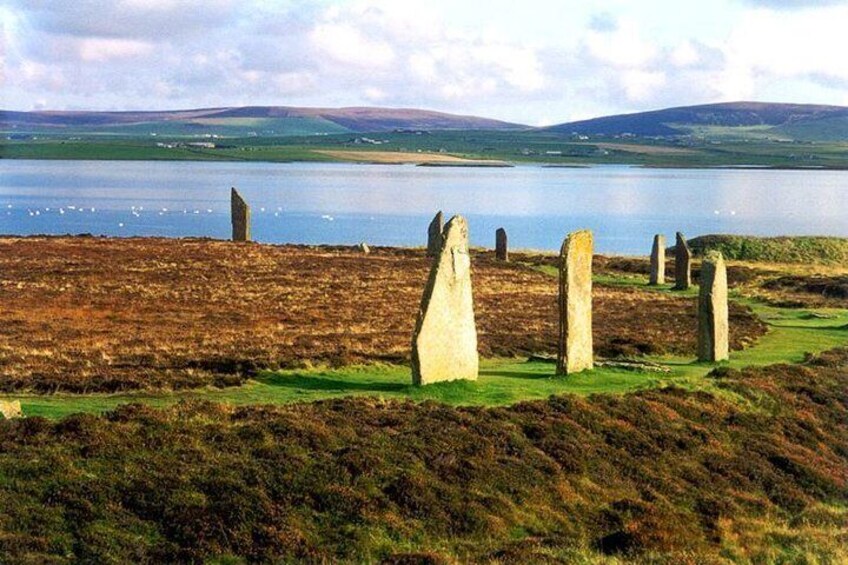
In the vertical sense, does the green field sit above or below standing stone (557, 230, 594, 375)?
below

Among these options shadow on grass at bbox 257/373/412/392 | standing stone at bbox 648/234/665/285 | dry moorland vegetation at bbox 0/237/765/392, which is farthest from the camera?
standing stone at bbox 648/234/665/285

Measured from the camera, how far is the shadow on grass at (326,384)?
23.4 m

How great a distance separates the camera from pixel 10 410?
1916cm

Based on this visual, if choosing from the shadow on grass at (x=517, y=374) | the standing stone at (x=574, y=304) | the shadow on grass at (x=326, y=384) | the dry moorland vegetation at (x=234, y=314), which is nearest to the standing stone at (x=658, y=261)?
the dry moorland vegetation at (x=234, y=314)

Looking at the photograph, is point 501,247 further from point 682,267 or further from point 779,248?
point 779,248

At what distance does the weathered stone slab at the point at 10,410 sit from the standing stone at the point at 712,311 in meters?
16.9

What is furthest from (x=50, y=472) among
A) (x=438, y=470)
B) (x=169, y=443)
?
(x=438, y=470)

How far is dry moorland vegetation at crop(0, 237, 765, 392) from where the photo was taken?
24.9 m

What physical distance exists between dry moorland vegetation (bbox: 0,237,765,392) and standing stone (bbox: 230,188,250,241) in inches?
173

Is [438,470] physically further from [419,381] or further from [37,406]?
[37,406]

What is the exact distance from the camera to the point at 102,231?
102m

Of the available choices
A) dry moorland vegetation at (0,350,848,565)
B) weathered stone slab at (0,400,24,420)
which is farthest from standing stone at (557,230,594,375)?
weathered stone slab at (0,400,24,420)

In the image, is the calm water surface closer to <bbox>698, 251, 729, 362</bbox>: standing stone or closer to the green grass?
<bbox>698, 251, 729, 362</bbox>: standing stone

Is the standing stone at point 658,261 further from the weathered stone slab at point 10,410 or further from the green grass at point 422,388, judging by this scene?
the weathered stone slab at point 10,410
